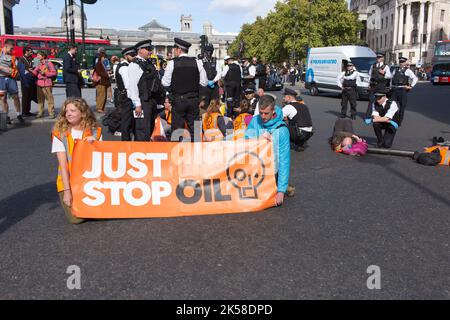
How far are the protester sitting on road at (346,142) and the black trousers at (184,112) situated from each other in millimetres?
2827

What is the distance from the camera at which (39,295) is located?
2947mm

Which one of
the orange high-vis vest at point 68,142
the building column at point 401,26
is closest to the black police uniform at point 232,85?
the orange high-vis vest at point 68,142

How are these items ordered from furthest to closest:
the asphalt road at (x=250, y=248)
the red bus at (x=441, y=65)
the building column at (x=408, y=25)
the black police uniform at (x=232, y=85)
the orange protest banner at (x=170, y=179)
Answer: the building column at (x=408, y=25)
the red bus at (x=441, y=65)
the black police uniform at (x=232, y=85)
the orange protest banner at (x=170, y=179)
the asphalt road at (x=250, y=248)

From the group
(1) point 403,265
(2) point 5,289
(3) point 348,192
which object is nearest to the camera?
(2) point 5,289

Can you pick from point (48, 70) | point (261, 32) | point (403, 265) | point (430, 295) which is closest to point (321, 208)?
point (403, 265)

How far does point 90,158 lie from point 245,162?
162 cm

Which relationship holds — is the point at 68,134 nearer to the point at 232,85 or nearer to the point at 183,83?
the point at 183,83

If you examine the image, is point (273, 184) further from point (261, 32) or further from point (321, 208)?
point (261, 32)

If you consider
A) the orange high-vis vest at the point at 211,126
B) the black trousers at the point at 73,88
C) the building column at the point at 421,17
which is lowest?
the orange high-vis vest at the point at 211,126

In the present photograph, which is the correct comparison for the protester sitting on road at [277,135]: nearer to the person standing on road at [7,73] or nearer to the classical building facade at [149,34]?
the person standing on road at [7,73]

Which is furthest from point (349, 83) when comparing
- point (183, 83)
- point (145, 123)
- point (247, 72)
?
point (145, 123)

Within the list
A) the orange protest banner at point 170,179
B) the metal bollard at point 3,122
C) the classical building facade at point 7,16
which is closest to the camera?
the orange protest banner at point 170,179

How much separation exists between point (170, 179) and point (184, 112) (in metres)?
3.00

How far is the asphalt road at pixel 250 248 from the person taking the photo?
121 inches
